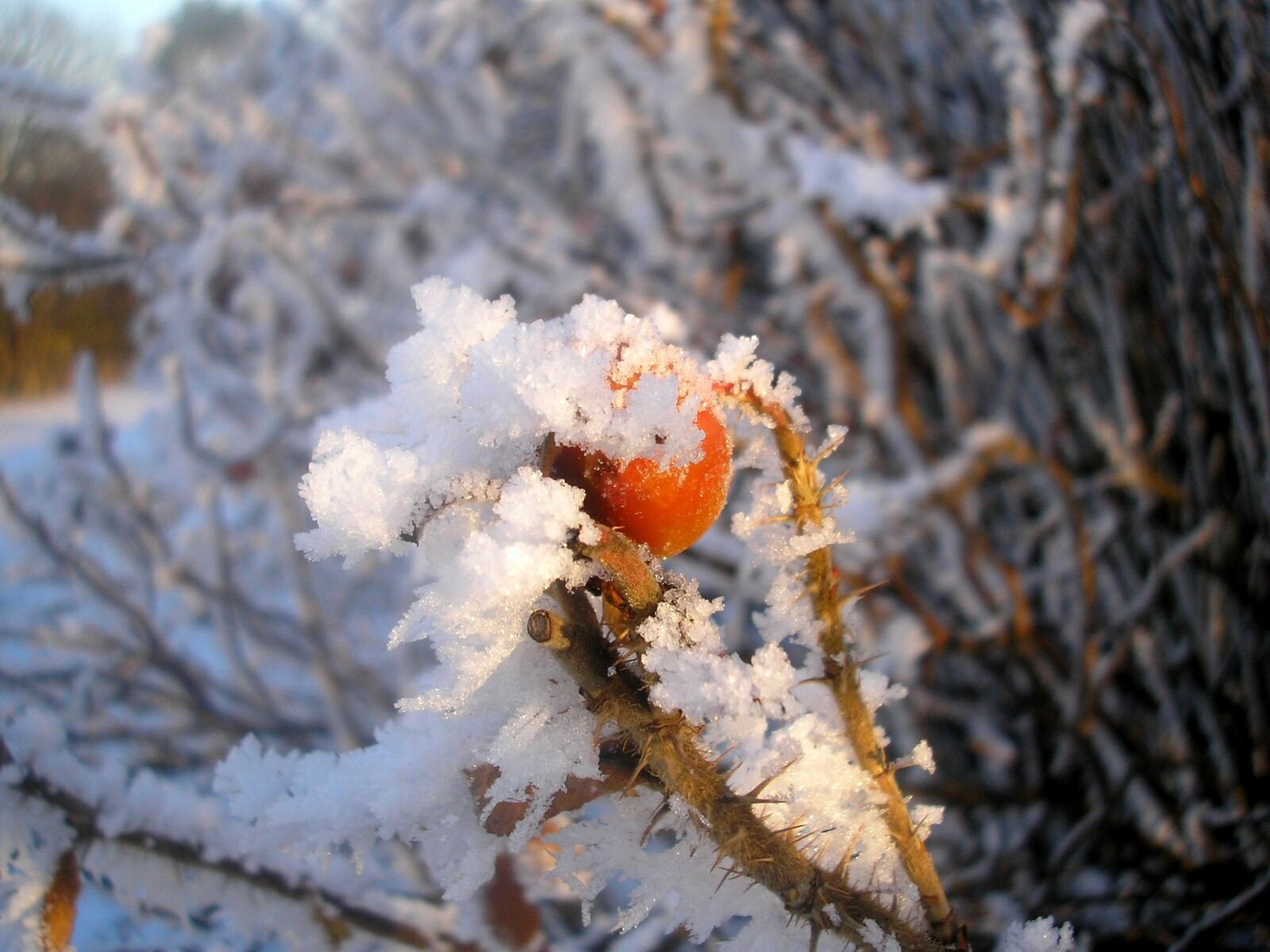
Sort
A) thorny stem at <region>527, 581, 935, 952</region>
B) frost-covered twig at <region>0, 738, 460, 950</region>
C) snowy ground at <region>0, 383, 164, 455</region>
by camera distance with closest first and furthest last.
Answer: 1. thorny stem at <region>527, 581, 935, 952</region>
2. frost-covered twig at <region>0, 738, 460, 950</region>
3. snowy ground at <region>0, 383, 164, 455</region>

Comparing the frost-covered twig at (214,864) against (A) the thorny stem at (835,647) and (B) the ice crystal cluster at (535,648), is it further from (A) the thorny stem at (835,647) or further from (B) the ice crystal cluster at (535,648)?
(A) the thorny stem at (835,647)

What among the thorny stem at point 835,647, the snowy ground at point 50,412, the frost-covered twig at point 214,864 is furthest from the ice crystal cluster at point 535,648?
the snowy ground at point 50,412

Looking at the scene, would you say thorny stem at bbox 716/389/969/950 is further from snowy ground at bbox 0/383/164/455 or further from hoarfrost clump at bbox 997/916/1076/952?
snowy ground at bbox 0/383/164/455

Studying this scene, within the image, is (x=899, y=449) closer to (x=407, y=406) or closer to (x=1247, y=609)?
(x=1247, y=609)

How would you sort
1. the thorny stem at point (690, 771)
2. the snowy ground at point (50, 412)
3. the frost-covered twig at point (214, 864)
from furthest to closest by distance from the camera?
1. the snowy ground at point (50, 412)
2. the frost-covered twig at point (214, 864)
3. the thorny stem at point (690, 771)

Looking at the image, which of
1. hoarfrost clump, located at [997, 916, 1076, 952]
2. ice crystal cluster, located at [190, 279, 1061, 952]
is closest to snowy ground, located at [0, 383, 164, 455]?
ice crystal cluster, located at [190, 279, 1061, 952]

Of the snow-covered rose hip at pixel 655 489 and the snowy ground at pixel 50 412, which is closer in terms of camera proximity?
the snow-covered rose hip at pixel 655 489

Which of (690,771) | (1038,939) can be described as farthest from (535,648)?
(1038,939)
